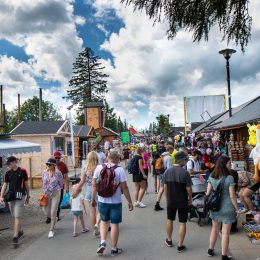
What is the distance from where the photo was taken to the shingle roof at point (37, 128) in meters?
20.7

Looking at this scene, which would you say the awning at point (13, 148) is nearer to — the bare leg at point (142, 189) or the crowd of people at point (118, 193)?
the crowd of people at point (118, 193)

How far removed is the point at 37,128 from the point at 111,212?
54.3 feet

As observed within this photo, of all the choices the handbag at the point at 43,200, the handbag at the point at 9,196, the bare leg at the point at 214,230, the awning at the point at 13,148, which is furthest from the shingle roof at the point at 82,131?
the bare leg at the point at 214,230

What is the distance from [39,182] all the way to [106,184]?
11.5 meters

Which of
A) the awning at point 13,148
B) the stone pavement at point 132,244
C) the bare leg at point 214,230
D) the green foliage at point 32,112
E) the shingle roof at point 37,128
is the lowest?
the stone pavement at point 132,244

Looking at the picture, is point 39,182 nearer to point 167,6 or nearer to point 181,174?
point 181,174

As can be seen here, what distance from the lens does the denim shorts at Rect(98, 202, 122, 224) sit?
576 centimetres

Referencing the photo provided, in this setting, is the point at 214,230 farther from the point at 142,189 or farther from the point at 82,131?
the point at 82,131

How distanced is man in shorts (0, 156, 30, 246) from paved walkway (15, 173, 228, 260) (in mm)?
578

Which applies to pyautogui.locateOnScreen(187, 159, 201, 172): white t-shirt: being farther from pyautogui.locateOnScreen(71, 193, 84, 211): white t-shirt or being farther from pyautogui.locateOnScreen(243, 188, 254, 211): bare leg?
pyautogui.locateOnScreen(71, 193, 84, 211): white t-shirt

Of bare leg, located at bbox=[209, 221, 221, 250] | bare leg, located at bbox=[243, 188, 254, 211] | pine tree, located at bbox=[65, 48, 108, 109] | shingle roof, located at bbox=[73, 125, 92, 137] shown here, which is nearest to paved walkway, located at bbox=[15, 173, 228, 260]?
bare leg, located at bbox=[209, 221, 221, 250]

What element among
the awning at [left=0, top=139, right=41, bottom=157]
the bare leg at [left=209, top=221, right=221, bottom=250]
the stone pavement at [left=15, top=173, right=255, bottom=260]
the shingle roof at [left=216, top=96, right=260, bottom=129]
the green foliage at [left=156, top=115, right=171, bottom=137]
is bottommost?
the stone pavement at [left=15, top=173, right=255, bottom=260]

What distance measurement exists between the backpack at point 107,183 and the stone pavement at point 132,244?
112cm

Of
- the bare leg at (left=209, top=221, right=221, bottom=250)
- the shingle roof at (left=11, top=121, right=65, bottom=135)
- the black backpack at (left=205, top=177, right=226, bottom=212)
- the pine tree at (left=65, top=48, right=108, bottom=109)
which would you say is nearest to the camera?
the black backpack at (left=205, top=177, right=226, bottom=212)
